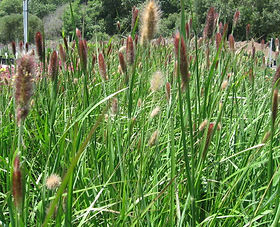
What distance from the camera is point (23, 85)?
53cm

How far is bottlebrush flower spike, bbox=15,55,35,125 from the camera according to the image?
53 cm

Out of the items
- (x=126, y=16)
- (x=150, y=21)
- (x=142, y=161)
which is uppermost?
(x=126, y=16)

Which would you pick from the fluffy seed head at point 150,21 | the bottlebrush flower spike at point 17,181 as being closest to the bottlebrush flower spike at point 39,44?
the fluffy seed head at point 150,21

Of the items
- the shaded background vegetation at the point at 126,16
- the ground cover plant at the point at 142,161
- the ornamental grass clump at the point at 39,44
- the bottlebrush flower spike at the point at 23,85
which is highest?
the shaded background vegetation at the point at 126,16

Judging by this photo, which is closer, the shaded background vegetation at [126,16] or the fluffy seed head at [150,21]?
the fluffy seed head at [150,21]

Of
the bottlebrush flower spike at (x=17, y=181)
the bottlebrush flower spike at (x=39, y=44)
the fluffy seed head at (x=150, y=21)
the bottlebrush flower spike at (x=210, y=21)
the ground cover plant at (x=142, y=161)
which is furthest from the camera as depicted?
the bottlebrush flower spike at (x=210, y=21)

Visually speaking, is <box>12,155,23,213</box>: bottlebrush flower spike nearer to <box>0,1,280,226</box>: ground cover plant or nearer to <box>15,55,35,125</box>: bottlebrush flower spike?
<box>0,1,280,226</box>: ground cover plant

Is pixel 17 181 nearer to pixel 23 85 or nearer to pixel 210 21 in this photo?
pixel 23 85

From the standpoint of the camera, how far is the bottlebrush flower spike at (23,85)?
53 centimetres

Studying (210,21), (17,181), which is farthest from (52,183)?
(210,21)

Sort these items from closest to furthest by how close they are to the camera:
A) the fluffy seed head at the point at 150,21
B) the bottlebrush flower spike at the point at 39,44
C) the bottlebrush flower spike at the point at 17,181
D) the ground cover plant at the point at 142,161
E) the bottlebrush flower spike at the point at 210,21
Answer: the bottlebrush flower spike at the point at 17,181 < the ground cover plant at the point at 142,161 < the fluffy seed head at the point at 150,21 < the bottlebrush flower spike at the point at 39,44 < the bottlebrush flower spike at the point at 210,21

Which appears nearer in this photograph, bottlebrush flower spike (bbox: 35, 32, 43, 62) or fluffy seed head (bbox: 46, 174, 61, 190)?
fluffy seed head (bbox: 46, 174, 61, 190)

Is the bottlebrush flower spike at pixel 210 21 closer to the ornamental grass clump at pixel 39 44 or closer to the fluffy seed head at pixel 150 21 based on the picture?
the fluffy seed head at pixel 150 21

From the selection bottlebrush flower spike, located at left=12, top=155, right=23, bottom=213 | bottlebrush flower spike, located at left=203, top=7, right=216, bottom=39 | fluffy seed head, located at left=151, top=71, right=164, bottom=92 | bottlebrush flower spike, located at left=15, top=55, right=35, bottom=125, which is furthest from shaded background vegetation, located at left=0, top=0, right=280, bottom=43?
bottlebrush flower spike, located at left=12, top=155, right=23, bottom=213
